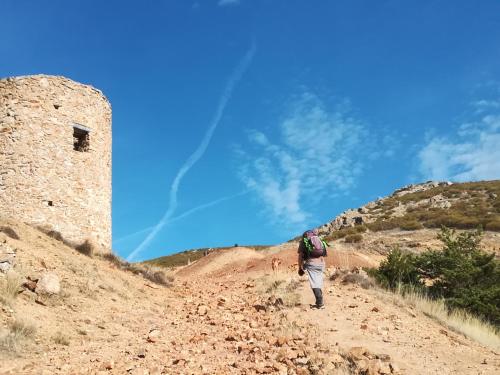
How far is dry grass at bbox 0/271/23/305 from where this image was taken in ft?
32.1

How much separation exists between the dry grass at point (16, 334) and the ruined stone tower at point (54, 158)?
29.8ft

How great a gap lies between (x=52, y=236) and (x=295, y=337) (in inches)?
407

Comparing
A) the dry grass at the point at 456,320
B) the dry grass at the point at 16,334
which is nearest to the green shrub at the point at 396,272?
the dry grass at the point at 456,320

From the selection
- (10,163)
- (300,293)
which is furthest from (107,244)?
(300,293)

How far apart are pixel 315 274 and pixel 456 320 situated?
368 centimetres

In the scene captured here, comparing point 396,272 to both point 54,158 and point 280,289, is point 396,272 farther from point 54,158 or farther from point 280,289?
Result: point 54,158

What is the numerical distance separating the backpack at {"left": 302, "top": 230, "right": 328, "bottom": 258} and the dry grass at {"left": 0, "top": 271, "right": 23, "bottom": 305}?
21.3ft

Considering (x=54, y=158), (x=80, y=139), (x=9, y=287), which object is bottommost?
(x=9, y=287)

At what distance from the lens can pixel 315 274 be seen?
12273 millimetres

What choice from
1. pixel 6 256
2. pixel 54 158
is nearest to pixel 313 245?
pixel 6 256

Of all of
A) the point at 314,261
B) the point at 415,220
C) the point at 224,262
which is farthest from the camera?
the point at 415,220

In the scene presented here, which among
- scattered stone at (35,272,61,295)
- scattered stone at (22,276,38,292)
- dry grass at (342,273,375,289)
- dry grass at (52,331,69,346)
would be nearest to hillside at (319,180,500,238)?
dry grass at (342,273,375,289)

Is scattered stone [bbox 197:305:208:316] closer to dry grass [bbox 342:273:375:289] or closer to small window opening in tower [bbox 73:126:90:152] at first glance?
dry grass [bbox 342:273:375:289]

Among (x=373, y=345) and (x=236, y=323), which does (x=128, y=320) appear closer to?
(x=236, y=323)
